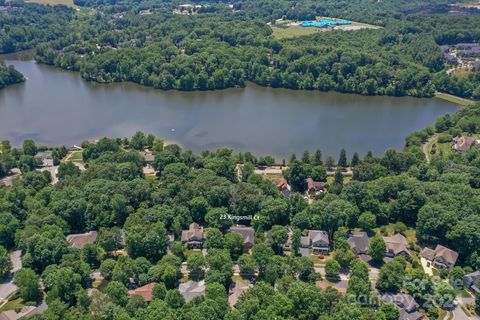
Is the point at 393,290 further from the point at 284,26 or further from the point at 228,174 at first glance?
the point at 284,26

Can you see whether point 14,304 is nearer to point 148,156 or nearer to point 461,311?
point 148,156

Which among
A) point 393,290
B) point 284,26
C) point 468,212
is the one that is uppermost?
point 284,26

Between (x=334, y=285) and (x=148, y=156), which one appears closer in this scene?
(x=334, y=285)

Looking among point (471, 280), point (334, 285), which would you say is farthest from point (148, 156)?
point (471, 280)

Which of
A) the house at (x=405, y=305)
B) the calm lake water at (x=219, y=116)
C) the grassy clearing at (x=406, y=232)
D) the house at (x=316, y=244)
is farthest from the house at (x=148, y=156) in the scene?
the house at (x=405, y=305)

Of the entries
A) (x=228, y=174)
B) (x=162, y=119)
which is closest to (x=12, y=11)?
(x=162, y=119)
